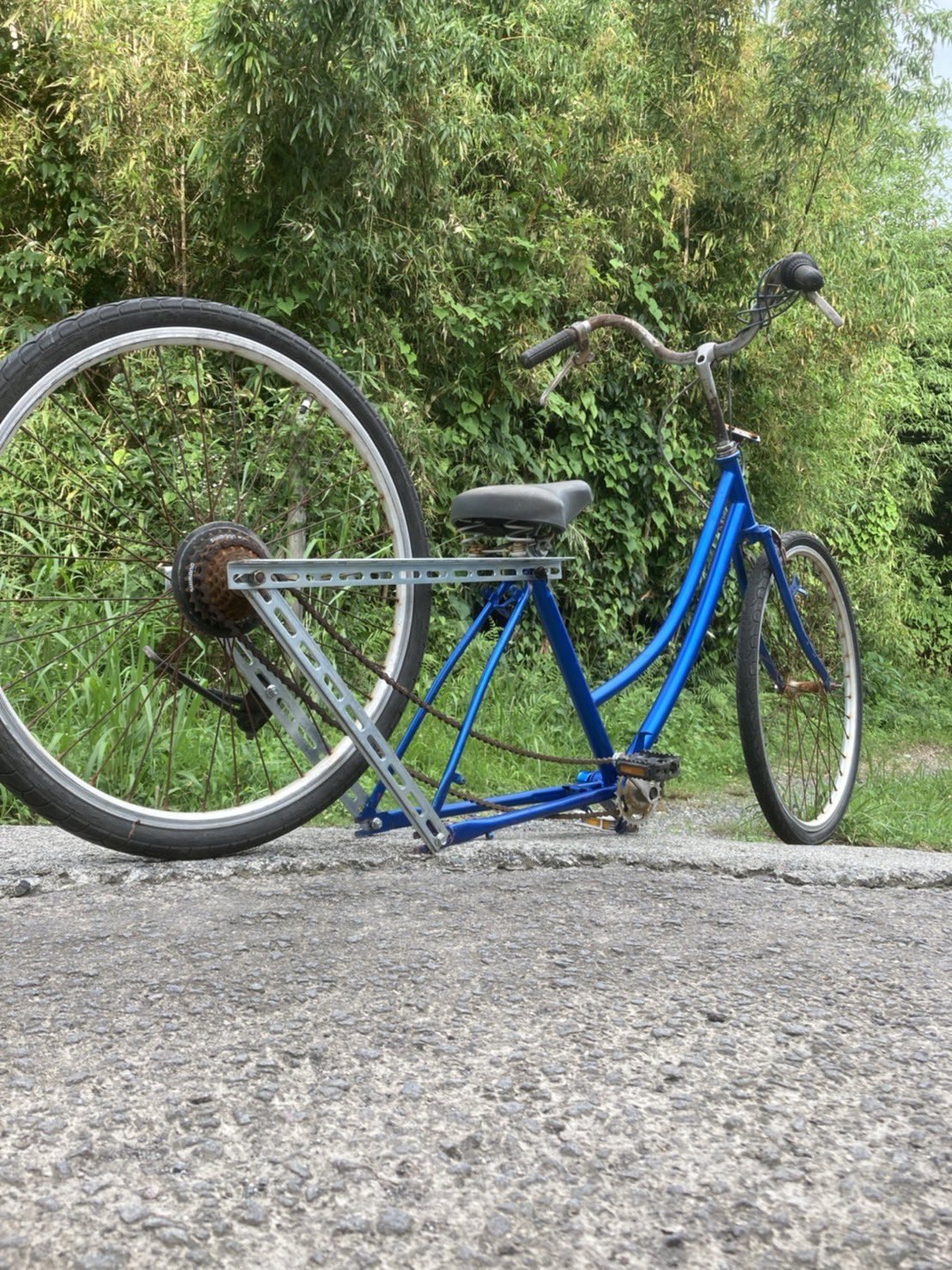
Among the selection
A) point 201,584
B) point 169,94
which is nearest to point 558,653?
point 201,584

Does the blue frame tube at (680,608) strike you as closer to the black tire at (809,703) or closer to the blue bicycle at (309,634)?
the blue bicycle at (309,634)

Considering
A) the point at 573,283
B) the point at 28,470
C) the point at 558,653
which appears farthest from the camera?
the point at 573,283

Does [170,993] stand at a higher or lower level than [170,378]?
lower

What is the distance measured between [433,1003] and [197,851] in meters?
0.75

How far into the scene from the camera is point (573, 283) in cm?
573

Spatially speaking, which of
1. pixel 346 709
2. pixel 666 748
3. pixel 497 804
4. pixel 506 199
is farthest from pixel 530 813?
pixel 506 199

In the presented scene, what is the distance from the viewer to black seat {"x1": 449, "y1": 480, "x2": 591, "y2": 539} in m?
2.32

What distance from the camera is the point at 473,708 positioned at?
2279 mm

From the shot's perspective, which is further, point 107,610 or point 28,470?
point 28,470

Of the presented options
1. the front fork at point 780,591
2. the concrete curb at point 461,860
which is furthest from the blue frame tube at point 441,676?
the front fork at point 780,591

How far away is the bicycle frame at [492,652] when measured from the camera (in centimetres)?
214

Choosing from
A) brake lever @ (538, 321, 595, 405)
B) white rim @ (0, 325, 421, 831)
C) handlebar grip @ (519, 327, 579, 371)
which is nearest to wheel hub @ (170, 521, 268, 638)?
white rim @ (0, 325, 421, 831)

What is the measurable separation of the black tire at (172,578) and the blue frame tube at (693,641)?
577mm

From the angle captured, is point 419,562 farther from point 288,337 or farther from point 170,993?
point 170,993
